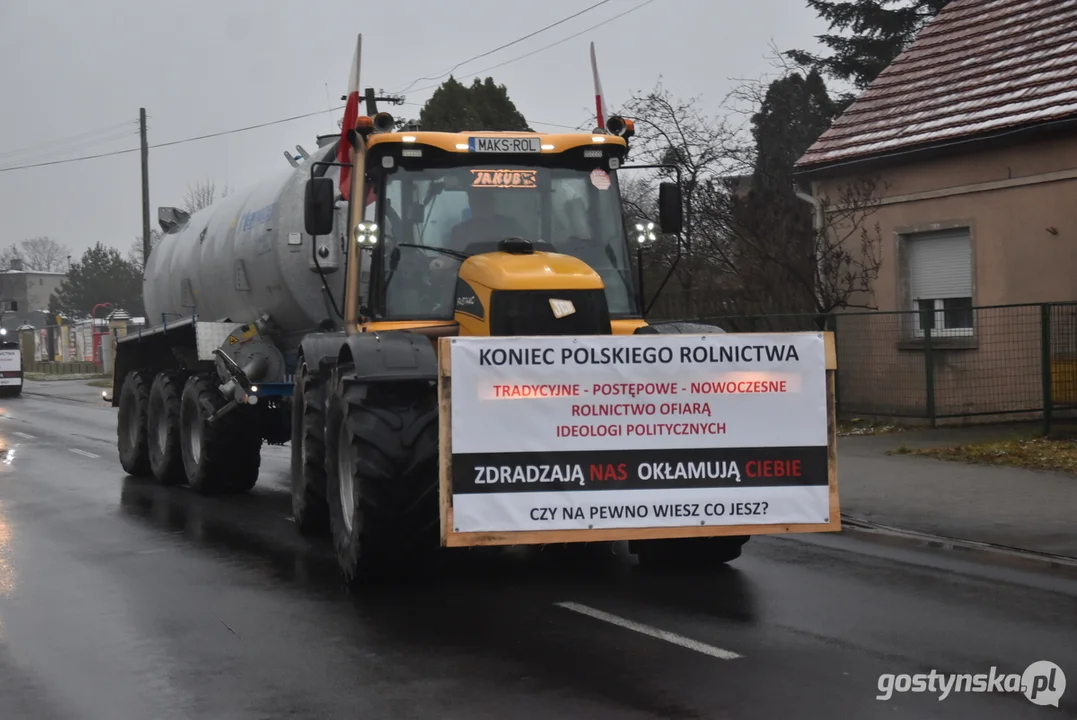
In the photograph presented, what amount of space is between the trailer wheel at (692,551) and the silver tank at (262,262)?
370 centimetres

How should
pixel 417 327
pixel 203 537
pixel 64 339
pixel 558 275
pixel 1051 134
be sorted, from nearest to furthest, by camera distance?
pixel 558 275
pixel 417 327
pixel 203 537
pixel 1051 134
pixel 64 339

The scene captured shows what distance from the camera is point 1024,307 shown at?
56.5 feet

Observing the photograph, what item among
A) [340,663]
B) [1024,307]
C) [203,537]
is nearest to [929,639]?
[340,663]

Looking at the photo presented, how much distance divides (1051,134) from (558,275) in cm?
1056

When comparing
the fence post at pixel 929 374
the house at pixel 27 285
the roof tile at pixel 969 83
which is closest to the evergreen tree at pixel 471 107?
the roof tile at pixel 969 83

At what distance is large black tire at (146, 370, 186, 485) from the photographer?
50.7 feet

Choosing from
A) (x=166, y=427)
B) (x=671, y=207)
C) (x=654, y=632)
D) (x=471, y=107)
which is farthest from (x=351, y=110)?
(x=471, y=107)

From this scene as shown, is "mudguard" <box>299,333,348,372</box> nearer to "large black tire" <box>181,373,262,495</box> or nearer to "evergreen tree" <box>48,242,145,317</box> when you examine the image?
"large black tire" <box>181,373,262,495</box>

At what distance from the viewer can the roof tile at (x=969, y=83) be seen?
1775cm

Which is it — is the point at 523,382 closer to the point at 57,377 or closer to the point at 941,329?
the point at 941,329

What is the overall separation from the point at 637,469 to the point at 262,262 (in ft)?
21.6

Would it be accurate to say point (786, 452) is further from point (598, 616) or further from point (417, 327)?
point (417, 327)

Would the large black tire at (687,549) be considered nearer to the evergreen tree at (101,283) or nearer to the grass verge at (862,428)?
the grass verge at (862,428)

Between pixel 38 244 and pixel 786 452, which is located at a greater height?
pixel 38 244
